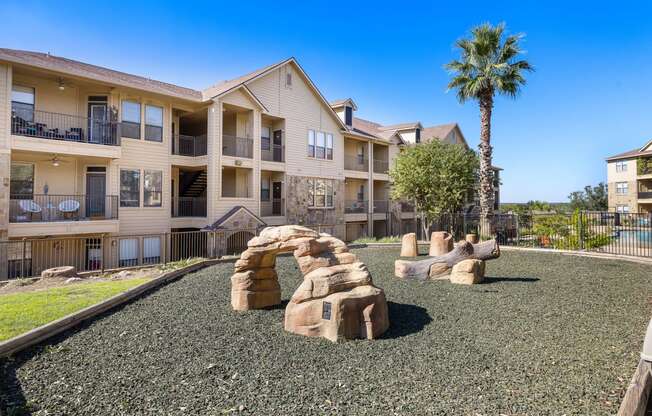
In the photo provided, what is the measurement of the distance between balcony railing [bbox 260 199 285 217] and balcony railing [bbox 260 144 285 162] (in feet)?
8.97

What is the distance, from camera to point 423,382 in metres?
5.02

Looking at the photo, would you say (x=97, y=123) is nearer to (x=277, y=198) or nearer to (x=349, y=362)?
(x=277, y=198)

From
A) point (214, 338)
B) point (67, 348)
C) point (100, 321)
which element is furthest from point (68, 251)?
point (214, 338)

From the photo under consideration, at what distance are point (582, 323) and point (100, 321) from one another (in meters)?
9.88

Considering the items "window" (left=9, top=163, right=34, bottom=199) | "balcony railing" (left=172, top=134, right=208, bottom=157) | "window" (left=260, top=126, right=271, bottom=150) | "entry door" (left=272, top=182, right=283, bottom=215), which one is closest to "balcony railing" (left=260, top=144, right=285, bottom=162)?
"window" (left=260, top=126, right=271, bottom=150)

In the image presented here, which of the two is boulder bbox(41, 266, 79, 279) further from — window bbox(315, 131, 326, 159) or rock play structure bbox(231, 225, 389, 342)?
window bbox(315, 131, 326, 159)

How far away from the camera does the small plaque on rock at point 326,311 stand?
6609 millimetres

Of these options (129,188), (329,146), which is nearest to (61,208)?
(129,188)

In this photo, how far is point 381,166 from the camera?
107 ft

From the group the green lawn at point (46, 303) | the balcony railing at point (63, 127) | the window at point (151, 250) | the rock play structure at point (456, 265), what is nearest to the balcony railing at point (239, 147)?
the balcony railing at point (63, 127)

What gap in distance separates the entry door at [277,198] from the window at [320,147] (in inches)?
146

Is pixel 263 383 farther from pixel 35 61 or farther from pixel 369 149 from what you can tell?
pixel 369 149

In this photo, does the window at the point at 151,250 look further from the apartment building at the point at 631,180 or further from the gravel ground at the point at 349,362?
the apartment building at the point at 631,180

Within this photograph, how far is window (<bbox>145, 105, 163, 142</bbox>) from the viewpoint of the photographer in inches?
752
